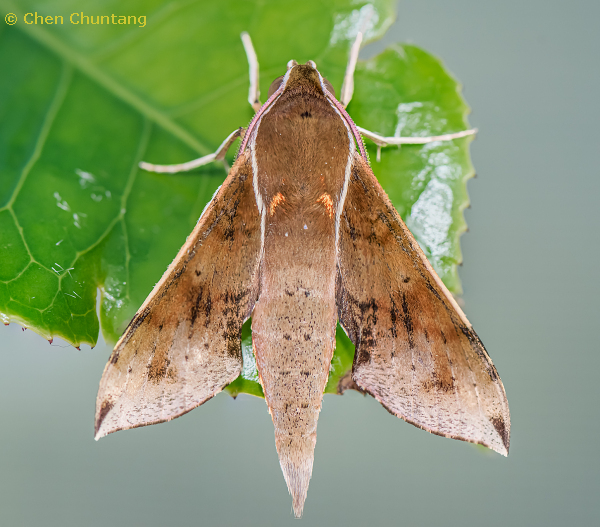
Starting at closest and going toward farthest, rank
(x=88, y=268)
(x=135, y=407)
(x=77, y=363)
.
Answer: (x=135, y=407)
(x=88, y=268)
(x=77, y=363)

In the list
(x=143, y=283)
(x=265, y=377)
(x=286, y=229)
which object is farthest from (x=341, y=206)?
(x=143, y=283)

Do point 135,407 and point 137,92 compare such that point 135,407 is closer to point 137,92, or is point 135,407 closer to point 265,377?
point 265,377

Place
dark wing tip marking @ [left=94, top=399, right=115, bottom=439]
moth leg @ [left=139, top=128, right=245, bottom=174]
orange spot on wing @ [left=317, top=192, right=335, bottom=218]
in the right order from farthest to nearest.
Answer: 1. moth leg @ [left=139, top=128, right=245, bottom=174]
2. orange spot on wing @ [left=317, top=192, right=335, bottom=218]
3. dark wing tip marking @ [left=94, top=399, right=115, bottom=439]

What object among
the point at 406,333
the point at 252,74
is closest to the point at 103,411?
the point at 406,333

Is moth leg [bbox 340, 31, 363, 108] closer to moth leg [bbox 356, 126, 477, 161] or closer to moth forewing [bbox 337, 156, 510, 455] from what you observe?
moth leg [bbox 356, 126, 477, 161]
